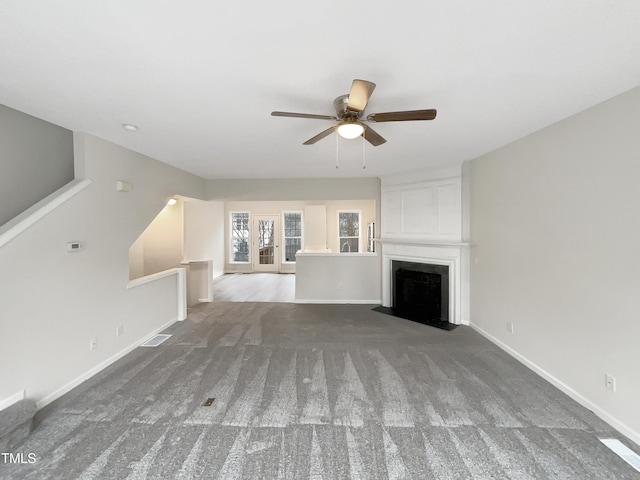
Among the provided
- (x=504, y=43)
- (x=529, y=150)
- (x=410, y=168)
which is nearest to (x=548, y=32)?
(x=504, y=43)

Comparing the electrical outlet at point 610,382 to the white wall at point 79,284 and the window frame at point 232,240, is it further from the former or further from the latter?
the window frame at point 232,240

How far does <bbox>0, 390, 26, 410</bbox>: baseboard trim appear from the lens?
6.47 feet

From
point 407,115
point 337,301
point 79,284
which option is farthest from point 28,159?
point 337,301

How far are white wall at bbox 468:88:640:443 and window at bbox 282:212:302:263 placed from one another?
6510 millimetres

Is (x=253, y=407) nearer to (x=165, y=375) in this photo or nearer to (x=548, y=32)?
(x=165, y=375)

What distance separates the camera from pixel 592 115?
84.0 inches

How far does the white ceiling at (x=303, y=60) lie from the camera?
120 cm

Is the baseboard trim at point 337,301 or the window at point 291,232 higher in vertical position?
the window at point 291,232

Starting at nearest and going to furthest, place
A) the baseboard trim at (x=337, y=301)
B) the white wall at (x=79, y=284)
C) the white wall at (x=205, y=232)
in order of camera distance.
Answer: the white wall at (x=79, y=284) < the baseboard trim at (x=337, y=301) < the white wall at (x=205, y=232)

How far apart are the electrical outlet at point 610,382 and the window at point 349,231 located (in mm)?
6840

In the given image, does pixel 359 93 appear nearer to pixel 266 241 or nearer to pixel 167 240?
pixel 167 240

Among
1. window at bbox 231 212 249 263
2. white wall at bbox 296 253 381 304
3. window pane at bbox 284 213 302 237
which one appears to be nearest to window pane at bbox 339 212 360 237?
window pane at bbox 284 213 302 237

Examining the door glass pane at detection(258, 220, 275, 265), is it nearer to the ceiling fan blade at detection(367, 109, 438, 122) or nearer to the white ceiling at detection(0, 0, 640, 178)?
the white ceiling at detection(0, 0, 640, 178)

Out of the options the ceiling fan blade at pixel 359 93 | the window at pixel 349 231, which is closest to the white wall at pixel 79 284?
the ceiling fan blade at pixel 359 93
